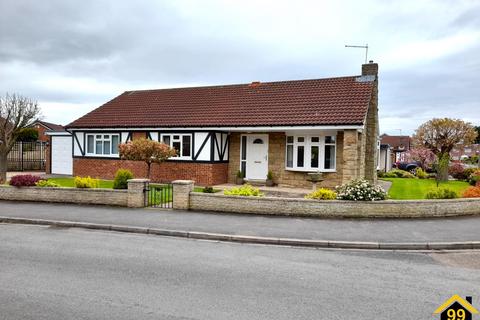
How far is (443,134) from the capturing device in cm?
3155

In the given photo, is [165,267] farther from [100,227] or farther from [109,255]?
[100,227]

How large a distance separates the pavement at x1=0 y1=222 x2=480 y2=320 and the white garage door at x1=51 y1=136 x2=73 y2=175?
54.5 ft

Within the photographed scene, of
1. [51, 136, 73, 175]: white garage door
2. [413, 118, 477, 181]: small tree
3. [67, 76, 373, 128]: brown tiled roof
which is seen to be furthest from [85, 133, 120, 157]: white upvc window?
[413, 118, 477, 181]: small tree

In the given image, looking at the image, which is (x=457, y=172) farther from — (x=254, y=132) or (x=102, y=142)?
(x=102, y=142)

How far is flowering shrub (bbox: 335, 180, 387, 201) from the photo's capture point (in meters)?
11.3

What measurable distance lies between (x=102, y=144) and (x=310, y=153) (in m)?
12.1

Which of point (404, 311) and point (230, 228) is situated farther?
point (230, 228)

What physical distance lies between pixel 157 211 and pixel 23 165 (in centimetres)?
1983

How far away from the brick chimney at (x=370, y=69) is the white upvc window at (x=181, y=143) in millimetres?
9685

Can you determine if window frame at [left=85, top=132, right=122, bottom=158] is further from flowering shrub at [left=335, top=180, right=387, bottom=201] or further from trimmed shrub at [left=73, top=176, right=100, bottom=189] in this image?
flowering shrub at [left=335, top=180, right=387, bottom=201]

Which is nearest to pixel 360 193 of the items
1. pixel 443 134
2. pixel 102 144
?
pixel 102 144

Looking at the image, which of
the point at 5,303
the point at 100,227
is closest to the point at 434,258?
the point at 5,303

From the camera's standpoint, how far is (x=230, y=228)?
970cm

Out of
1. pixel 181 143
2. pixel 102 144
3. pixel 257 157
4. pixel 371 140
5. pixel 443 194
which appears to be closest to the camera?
pixel 443 194
